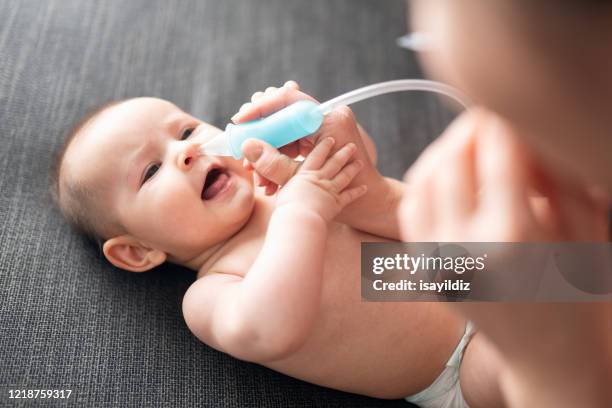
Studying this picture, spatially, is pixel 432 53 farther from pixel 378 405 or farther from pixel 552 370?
pixel 378 405

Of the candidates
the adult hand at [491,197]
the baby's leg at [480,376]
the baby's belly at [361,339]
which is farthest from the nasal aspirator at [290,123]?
the baby's leg at [480,376]

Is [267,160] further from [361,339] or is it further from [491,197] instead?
[491,197]

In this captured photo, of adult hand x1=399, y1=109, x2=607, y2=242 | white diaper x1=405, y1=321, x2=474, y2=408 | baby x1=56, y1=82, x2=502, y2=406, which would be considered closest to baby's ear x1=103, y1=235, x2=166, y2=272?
baby x1=56, y1=82, x2=502, y2=406

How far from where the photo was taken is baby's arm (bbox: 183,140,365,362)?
89cm

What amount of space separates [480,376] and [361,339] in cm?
22

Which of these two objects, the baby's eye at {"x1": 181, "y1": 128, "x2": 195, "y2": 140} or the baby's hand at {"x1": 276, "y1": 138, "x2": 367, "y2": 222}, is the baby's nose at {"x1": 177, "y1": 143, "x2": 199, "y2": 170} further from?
the baby's hand at {"x1": 276, "y1": 138, "x2": 367, "y2": 222}

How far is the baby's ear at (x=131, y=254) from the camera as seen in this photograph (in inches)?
44.8

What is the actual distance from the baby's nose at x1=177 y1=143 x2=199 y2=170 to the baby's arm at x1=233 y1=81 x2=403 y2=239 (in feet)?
0.43

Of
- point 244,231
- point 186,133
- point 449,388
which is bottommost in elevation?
point 449,388

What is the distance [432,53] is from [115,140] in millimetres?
838

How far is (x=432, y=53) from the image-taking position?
426 millimetres

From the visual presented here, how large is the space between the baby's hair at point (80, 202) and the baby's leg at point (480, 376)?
723 mm

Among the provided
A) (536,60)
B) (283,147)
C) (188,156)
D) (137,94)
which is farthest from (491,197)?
(137,94)

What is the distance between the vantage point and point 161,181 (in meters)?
1.10
